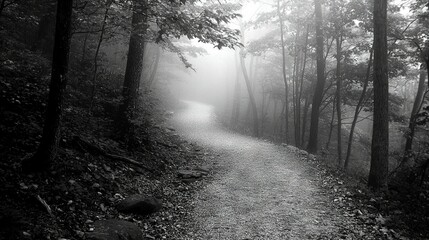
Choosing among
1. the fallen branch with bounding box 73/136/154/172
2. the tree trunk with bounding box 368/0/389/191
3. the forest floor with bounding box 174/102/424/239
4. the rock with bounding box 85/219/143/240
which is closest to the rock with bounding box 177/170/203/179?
the forest floor with bounding box 174/102/424/239

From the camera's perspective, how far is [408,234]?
586 cm

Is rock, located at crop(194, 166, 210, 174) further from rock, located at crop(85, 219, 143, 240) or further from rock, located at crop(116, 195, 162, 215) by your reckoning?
rock, located at crop(85, 219, 143, 240)

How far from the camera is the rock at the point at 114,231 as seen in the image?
4.53 metres

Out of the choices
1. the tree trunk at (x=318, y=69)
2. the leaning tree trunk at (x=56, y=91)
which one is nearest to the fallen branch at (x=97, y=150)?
the leaning tree trunk at (x=56, y=91)

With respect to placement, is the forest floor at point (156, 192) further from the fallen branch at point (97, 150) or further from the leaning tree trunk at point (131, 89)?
the leaning tree trunk at point (131, 89)

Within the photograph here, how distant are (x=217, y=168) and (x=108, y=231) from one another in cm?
591

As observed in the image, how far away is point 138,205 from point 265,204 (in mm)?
3219

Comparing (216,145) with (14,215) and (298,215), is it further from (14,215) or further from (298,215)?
(14,215)

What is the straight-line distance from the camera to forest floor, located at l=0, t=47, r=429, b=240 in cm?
479

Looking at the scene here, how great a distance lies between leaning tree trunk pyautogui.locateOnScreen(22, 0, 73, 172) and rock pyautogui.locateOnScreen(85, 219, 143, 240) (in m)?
1.63

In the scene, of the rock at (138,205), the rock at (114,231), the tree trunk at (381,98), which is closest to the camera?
the rock at (114,231)

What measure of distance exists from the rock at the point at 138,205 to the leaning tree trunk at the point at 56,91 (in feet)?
5.36

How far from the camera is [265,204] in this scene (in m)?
7.25

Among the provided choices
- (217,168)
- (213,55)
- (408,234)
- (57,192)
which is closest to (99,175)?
(57,192)
